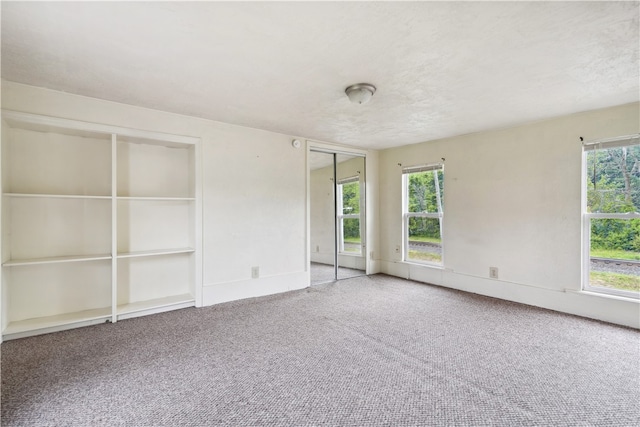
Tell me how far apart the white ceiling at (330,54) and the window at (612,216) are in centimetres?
56

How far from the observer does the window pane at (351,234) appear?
5.39m

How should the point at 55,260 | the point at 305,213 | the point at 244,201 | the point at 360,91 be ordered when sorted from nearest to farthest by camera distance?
the point at 360,91 → the point at 55,260 → the point at 244,201 → the point at 305,213

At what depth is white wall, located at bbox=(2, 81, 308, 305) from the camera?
3401mm

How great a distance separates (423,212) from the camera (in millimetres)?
4797

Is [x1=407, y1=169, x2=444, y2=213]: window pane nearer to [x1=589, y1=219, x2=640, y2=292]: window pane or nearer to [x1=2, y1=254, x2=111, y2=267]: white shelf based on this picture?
[x1=589, y1=219, x2=640, y2=292]: window pane

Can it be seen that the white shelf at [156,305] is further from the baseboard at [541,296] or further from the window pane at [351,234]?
the baseboard at [541,296]

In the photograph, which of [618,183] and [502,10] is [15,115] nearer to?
[502,10]

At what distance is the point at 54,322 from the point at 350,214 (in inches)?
163

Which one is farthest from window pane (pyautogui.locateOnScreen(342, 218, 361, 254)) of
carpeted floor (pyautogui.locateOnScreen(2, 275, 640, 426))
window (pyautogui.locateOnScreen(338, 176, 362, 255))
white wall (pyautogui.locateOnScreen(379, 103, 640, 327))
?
carpeted floor (pyautogui.locateOnScreen(2, 275, 640, 426))

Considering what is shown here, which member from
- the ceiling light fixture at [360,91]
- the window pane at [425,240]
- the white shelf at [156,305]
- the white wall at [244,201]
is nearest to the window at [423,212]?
the window pane at [425,240]

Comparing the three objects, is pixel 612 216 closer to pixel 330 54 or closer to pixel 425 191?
pixel 425 191

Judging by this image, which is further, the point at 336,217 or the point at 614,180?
the point at 336,217

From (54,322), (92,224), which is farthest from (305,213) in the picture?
(54,322)

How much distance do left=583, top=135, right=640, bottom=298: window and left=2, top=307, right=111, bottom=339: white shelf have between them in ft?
16.9
